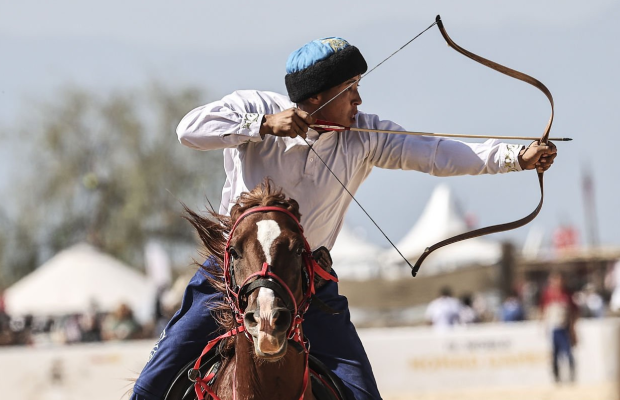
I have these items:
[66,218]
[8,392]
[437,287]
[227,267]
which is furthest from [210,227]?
→ [66,218]

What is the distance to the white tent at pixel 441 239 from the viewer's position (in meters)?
36.4

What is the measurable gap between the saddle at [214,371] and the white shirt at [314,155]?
0.60 metres

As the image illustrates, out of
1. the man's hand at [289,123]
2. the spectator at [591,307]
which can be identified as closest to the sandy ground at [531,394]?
the spectator at [591,307]

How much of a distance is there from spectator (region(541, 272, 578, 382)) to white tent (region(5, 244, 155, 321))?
10.8 metres

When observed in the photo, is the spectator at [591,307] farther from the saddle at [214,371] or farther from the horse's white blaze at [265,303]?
the horse's white blaze at [265,303]

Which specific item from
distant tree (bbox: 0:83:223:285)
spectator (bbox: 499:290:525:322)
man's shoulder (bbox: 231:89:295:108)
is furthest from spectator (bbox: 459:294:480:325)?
distant tree (bbox: 0:83:223:285)

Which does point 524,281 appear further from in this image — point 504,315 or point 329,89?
point 329,89

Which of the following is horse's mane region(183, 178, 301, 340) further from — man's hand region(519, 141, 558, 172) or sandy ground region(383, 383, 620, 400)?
sandy ground region(383, 383, 620, 400)

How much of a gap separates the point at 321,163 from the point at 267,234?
907mm

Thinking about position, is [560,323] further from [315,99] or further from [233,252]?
[233,252]

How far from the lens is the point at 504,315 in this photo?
20688 mm

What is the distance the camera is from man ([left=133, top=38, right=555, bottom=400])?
16.9 ft

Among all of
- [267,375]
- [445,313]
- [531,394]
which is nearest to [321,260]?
[267,375]

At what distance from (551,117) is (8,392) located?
12009 millimetres
